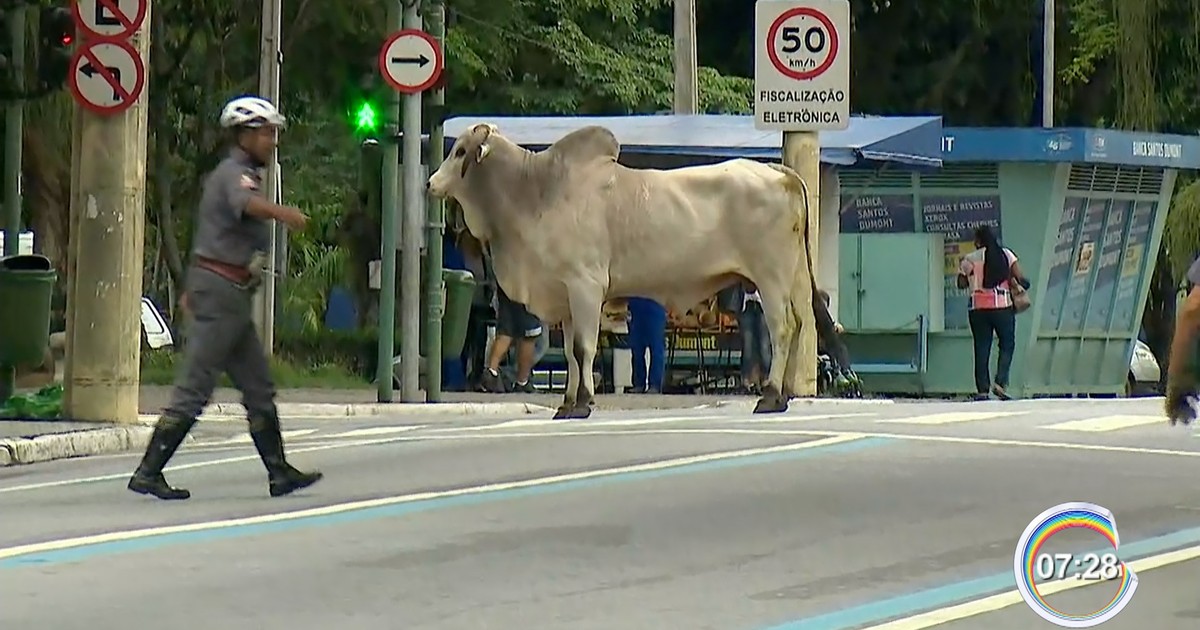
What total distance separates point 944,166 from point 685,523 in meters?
18.3

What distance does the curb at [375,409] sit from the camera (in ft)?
65.4

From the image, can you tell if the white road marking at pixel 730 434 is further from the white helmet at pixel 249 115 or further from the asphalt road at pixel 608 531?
the white helmet at pixel 249 115

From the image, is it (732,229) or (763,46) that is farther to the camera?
(763,46)

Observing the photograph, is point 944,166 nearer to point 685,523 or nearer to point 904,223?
point 904,223

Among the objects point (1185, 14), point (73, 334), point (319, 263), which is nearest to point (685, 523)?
point (73, 334)

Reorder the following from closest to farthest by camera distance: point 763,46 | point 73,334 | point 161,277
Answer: point 73,334
point 763,46
point 161,277

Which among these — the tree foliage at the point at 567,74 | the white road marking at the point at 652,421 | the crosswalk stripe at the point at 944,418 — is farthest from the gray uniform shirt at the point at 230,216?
the tree foliage at the point at 567,74

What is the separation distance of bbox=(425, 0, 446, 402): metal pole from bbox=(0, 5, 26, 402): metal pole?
402 centimetres

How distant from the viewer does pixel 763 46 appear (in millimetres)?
22516

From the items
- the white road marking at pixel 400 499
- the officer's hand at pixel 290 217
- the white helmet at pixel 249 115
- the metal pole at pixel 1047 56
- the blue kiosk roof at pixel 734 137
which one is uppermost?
the metal pole at pixel 1047 56

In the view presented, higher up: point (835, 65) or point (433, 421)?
point (835, 65)

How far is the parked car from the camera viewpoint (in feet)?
139

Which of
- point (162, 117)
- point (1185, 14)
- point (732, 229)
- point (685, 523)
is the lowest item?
point (685, 523)

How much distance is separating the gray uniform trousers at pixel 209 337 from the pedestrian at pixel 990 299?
13.6 m
